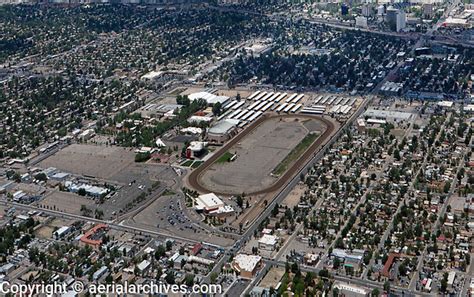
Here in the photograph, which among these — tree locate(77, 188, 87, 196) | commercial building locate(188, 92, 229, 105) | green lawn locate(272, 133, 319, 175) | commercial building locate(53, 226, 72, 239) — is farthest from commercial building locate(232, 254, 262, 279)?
commercial building locate(188, 92, 229, 105)

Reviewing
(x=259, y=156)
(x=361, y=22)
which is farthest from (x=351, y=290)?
(x=361, y=22)

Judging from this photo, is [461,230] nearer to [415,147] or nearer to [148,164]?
[415,147]

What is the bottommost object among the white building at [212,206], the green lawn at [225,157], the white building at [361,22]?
the white building at [361,22]

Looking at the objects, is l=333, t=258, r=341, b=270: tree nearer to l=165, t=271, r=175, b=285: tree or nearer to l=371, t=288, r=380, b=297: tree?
l=371, t=288, r=380, b=297: tree

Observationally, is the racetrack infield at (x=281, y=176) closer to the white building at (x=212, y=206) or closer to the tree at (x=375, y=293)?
the white building at (x=212, y=206)

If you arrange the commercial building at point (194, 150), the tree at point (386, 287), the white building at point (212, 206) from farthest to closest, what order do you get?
the commercial building at point (194, 150), the white building at point (212, 206), the tree at point (386, 287)

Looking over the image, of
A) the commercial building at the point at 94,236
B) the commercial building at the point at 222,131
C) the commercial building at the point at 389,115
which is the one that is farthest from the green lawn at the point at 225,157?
the commercial building at the point at 389,115
